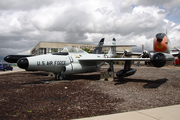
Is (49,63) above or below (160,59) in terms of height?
below

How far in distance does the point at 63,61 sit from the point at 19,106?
5.84 meters

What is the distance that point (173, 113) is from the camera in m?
4.09

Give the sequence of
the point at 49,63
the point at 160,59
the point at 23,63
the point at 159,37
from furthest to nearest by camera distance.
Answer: the point at 49,63, the point at 23,63, the point at 159,37, the point at 160,59

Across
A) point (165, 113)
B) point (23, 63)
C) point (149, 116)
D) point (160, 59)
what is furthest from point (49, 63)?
point (165, 113)

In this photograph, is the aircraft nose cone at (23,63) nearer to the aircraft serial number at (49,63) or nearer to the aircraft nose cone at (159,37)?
the aircraft serial number at (49,63)

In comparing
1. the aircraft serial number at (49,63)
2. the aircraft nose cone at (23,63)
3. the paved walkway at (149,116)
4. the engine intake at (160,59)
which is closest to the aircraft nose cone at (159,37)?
the engine intake at (160,59)

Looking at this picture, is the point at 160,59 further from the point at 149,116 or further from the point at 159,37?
the point at 149,116

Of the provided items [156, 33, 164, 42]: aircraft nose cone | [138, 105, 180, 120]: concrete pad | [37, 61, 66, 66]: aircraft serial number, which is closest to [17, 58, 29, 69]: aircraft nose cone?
[37, 61, 66, 66]: aircraft serial number

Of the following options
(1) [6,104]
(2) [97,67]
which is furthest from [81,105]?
(2) [97,67]

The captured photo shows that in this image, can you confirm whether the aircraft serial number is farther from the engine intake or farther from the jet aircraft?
the engine intake

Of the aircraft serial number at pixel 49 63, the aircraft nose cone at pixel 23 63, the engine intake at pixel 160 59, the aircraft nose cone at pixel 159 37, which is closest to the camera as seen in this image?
the engine intake at pixel 160 59

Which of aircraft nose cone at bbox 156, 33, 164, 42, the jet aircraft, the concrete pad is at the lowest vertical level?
the concrete pad

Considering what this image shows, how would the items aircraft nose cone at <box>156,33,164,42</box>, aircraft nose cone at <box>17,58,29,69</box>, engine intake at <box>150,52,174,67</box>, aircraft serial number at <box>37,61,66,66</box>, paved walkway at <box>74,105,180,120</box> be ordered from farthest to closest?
aircraft serial number at <box>37,61,66,66</box>
aircraft nose cone at <box>17,58,29,69</box>
aircraft nose cone at <box>156,33,164,42</box>
engine intake at <box>150,52,174,67</box>
paved walkway at <box>74,105,180,120</box>

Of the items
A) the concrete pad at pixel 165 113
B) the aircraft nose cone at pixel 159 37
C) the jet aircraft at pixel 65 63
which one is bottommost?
the concrete pad at pixel 165 113
